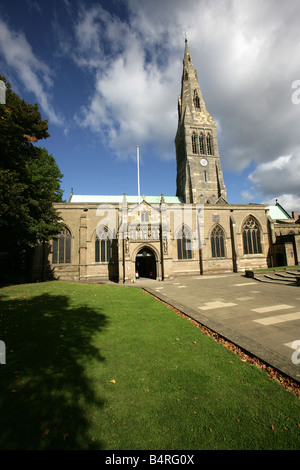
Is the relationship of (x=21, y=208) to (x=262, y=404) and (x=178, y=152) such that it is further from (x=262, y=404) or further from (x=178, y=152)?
(x=178, y=152)

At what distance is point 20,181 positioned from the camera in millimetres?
17828

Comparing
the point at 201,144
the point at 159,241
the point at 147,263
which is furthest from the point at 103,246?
the point at 201,144

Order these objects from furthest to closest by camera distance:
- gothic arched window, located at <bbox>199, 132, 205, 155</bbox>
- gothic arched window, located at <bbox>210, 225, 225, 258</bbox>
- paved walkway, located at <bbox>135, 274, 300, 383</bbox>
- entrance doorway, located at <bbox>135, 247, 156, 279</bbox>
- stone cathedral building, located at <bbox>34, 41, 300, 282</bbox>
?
1. gothic arched window, located at <bbox>199, 132, 205, 155</bbox>
2. gothic arched window, located at <bbox>210, 225, 225, 258</bbox>
3. entrance doorway, located at <bbox>135, 247, 156, 279</bbox>
4. stone cathedral building, located at <bbox>34, 41, 300, 282</bbox>
5. paved walkway, located at <bbox>135, 274, 300, 383</bbox>

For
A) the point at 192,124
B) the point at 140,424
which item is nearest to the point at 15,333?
the point at 140,424

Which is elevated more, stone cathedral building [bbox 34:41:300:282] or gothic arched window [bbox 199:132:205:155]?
gothic arched window [bbox 199:132:205:155]

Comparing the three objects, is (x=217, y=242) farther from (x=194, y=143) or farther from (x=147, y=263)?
(x=194, y=143)

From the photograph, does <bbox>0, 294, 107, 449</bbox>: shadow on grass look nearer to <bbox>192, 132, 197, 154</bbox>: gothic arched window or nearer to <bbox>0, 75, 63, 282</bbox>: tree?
<bbox>0, 75, 63, 282</bbox>: tree

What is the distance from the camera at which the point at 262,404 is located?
11.2 feet

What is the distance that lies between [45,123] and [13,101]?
8.27 feet

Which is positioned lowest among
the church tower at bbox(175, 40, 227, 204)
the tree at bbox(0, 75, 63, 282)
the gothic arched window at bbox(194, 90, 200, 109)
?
the tree at bbox(0, 75, 63, 282)

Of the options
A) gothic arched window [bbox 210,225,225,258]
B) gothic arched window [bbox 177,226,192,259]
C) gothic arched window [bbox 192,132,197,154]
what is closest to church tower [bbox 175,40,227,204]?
gothic arched window [bbox 192,132,197,154]

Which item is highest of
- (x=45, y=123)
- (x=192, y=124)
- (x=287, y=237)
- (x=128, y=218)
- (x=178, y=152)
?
(x=192, y=124)

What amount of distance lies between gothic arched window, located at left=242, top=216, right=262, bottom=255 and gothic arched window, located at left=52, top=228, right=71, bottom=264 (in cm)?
2541

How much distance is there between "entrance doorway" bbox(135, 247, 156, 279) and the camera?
25.8 meters
